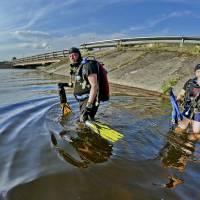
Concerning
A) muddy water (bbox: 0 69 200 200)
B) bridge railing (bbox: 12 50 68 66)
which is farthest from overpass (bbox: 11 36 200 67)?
muddy water (bbox: 0 69 200 200)

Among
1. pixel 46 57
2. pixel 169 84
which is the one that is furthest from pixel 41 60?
pixel 169 84

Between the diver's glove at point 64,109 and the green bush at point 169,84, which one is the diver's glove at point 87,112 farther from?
the green bush at point 169,84

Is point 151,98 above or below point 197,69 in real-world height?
below

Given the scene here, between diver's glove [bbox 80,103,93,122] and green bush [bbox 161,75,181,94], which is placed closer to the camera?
diver's glove [bbox 80,103,93,122]

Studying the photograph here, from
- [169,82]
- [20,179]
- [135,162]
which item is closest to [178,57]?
[169,82]

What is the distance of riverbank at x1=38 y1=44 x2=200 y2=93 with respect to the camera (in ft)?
58.0

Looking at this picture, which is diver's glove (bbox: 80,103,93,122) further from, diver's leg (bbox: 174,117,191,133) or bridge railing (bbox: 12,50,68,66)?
bridge railing (bbox: 12,50,68,66)

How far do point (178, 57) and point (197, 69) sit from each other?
12.6 m

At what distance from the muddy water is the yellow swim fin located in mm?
127

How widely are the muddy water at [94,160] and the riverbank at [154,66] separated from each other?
6642 mm

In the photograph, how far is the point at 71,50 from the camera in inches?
344

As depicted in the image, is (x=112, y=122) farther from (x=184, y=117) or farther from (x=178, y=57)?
(x=178, y=57)

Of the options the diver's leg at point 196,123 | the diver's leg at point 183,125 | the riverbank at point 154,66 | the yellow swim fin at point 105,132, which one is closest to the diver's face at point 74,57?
the yellow swim fin at point 105,132

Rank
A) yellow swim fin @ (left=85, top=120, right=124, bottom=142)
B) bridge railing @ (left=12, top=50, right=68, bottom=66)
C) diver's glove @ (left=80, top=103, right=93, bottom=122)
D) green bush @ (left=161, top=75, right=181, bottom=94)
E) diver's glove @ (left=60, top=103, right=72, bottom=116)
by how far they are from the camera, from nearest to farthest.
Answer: yellow swim fin @ (left=85, top=120, right=124, bottom=142) → diver's glove @ (left=80, top=103, right=93, bottom=122) → diver's glove @ (left=60, top=103, right=72, bottom=116) → green bush @ (left=161, top=75, right=181, bottom=94) → bridge railing @ (left=12, top=50, right=68, bottom=66)
